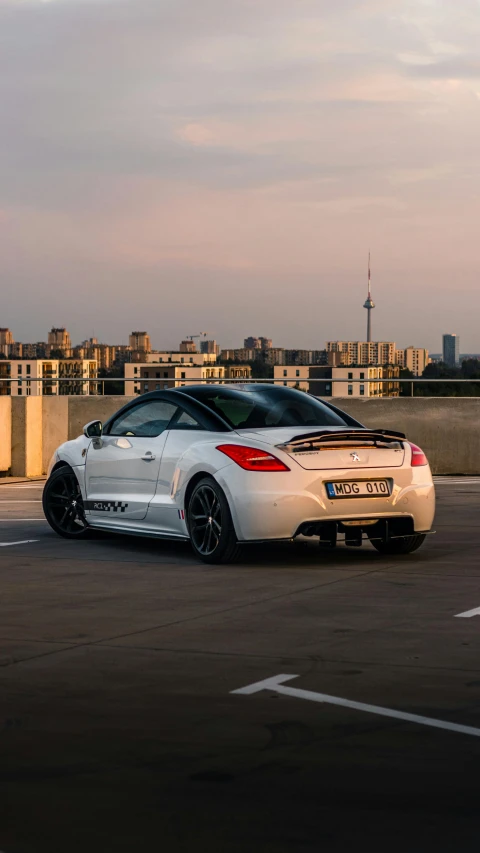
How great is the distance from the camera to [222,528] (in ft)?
32.7

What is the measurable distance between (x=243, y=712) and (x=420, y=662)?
4.08 ft

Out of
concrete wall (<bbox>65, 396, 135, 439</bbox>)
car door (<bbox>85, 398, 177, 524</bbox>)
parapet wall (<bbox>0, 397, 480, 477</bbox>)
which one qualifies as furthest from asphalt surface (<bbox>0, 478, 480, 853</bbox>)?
concrete wall (<bbox>65, 396, 135, 439</bbox>)

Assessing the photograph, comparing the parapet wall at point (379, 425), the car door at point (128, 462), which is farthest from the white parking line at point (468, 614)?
the parapet wall at point (379, 425)

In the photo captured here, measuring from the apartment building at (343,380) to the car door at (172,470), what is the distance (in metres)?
9.59

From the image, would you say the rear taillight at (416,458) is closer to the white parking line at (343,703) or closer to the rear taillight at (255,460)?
the rear taillight at (255,460)

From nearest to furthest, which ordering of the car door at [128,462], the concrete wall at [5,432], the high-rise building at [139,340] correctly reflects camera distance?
the car door at [128,462]
the concrete wall at [5,432]
the high-rise building at [139,340]

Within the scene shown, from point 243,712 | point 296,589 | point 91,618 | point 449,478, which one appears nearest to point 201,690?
point 243,712

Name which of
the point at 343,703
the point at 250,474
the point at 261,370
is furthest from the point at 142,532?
the point at 261,370

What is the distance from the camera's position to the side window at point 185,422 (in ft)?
35.4

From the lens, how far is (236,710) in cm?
552

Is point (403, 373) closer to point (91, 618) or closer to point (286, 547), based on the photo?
point (286, 547)

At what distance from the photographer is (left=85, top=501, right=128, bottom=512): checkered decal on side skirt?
1134cm

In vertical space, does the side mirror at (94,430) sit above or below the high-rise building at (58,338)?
below

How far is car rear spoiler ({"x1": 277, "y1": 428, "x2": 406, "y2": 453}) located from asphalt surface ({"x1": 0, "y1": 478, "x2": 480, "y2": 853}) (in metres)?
0.88
